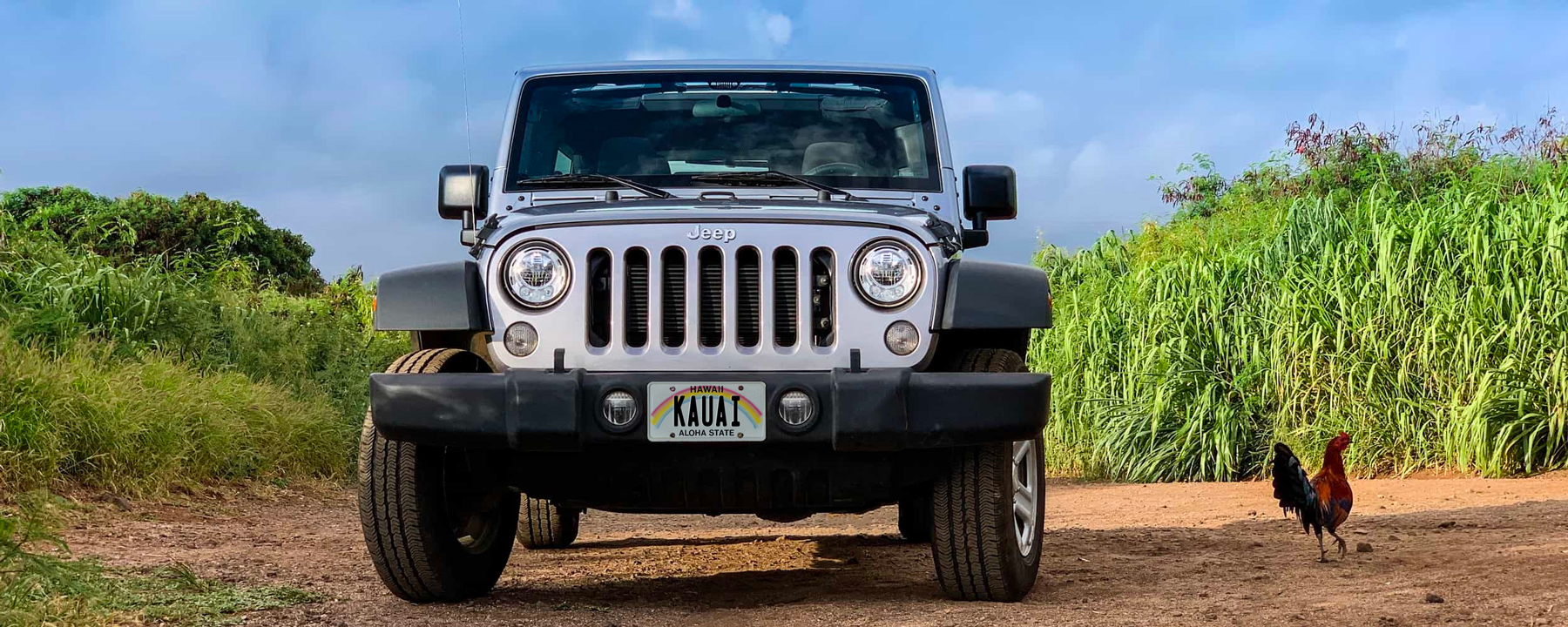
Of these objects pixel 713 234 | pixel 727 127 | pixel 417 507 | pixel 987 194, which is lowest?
pixel 417 507

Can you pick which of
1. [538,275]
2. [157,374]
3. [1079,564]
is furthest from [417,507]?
[157,374]

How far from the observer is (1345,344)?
10.8 metres

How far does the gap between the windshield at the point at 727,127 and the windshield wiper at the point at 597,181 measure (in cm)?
8

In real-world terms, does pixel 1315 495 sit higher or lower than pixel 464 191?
lower

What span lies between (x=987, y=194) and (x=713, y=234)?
65.3 inches

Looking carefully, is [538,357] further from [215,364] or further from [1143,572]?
[215,364]

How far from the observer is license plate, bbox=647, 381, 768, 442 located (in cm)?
409

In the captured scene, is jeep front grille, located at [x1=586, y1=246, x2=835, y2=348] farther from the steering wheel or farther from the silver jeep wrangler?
the steering wheel

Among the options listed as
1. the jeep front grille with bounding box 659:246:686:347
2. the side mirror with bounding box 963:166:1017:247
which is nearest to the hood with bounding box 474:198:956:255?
the jeep front grille with bounding box 659:246:686:347

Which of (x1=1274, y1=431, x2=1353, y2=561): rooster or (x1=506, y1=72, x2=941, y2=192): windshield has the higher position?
(x1=506, y1=72, x2=941, y2=192): windshield

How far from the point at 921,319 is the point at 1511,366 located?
703 cm

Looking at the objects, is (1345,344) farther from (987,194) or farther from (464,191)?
(464,191)

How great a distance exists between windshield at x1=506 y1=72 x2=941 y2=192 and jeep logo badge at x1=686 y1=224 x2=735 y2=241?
3.75 feet

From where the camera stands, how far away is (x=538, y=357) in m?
4.34
